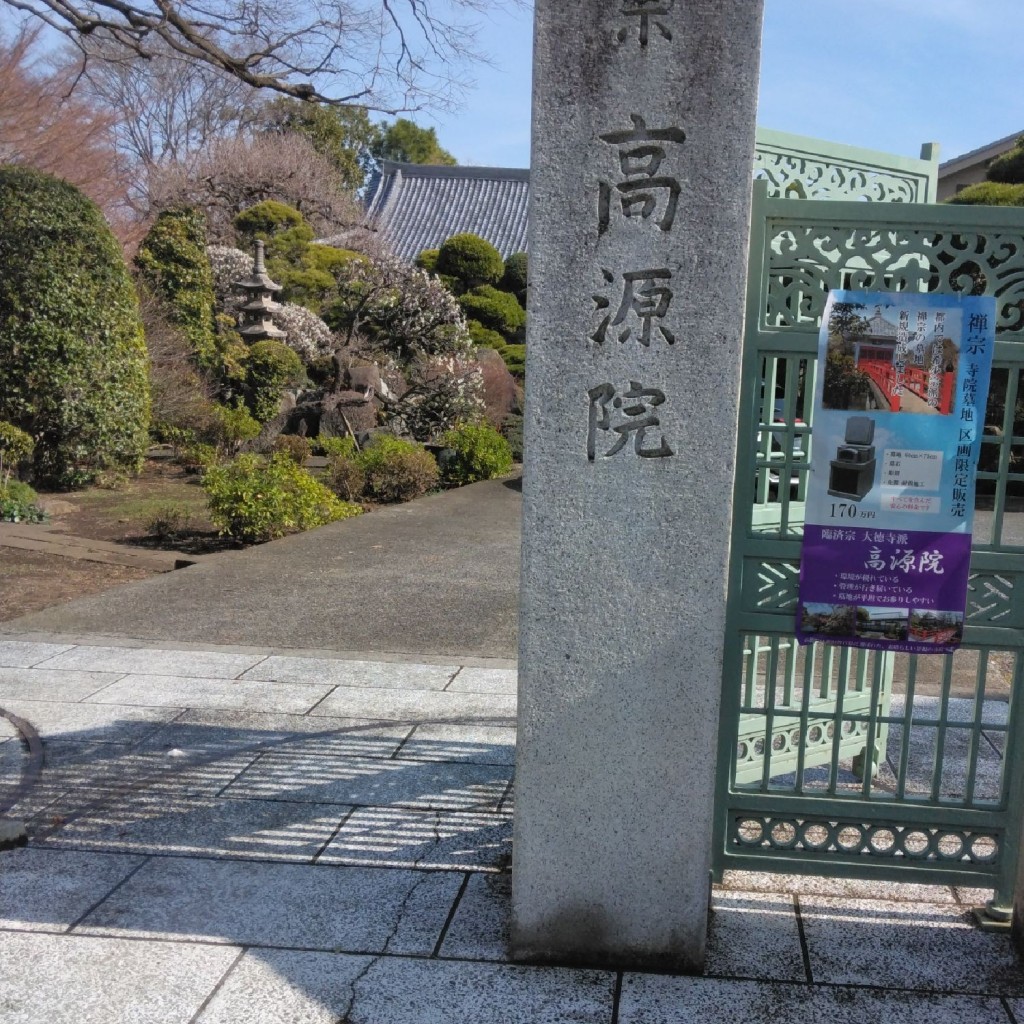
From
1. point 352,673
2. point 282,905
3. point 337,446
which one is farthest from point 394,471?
point 282,905

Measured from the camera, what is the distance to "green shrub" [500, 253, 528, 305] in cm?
2288

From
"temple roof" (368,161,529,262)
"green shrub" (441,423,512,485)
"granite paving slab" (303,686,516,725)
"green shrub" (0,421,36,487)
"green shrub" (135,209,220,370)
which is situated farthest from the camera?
"temple roof" (368,161,529,262)

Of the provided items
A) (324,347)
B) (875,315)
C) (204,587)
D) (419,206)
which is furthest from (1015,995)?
(419,206)

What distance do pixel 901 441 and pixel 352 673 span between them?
11.6 feet

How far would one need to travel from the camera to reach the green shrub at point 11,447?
10.8m

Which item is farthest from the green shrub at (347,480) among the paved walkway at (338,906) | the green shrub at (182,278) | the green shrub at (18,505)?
the paved walkway at (338,906)

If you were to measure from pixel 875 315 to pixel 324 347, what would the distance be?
14.8m

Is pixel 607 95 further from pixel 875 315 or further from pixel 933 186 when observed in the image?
pixel 933 186

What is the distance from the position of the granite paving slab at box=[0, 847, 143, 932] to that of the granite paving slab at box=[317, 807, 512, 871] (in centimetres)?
70

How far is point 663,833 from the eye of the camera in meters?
2.95

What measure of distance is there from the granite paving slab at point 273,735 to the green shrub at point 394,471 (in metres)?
7.33

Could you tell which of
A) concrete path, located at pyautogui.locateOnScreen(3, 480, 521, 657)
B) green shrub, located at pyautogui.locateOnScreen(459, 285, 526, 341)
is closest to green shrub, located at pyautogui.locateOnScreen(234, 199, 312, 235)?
green shrub, located at pyautogui.locateOnScreen(459, 285, 526, 341)

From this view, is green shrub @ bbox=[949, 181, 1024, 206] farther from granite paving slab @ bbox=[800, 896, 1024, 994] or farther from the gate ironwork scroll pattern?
granite paving slab @ bbox=[800, 896, 1024, 994]

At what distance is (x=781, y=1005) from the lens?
2.81 meters
